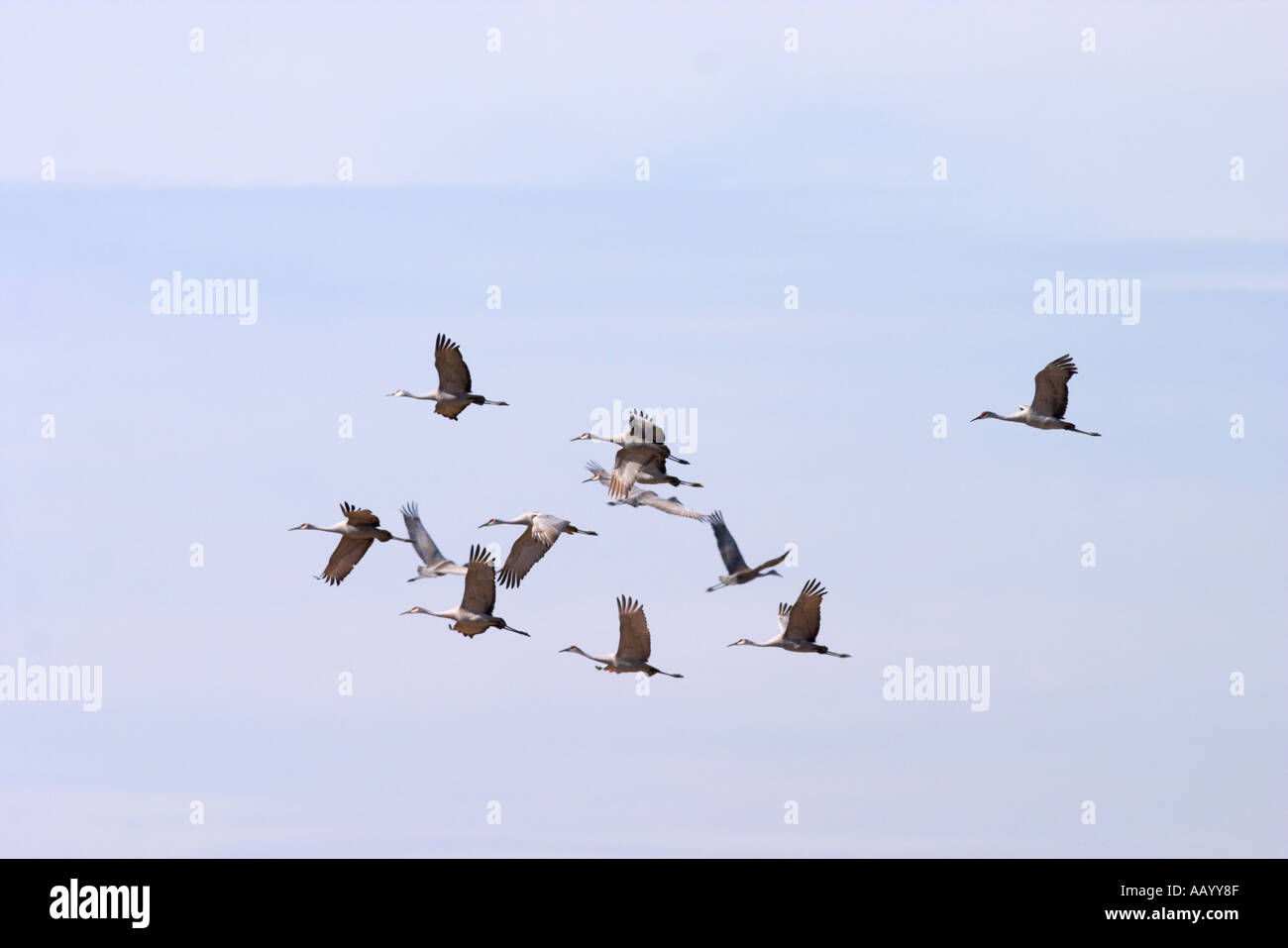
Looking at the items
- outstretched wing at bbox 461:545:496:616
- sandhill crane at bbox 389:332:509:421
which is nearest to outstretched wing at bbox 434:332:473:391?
sandhill crane at bbox 389:332:509:421

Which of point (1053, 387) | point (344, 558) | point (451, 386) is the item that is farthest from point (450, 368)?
point (1053, 387)

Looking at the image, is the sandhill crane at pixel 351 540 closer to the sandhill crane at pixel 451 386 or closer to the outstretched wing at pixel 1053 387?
the sandhill crane at pixel 451 386

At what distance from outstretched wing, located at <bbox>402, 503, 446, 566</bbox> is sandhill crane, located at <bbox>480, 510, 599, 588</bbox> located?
16.0 feet

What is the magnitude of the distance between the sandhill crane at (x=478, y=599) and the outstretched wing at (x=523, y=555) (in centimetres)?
53

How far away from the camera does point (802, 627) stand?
77438 millimetres

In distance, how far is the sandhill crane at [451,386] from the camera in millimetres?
76875

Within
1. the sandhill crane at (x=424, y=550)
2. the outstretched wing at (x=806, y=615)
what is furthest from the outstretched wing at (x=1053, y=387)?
the sandhill crane at (x=424, y=550)

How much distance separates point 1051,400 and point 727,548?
10287 mm

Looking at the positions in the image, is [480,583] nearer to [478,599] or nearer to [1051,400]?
[478,599]

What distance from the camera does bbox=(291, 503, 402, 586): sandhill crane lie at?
79.0m

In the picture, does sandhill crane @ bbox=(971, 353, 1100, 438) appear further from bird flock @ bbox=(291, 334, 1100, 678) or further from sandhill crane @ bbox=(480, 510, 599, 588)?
sandhill crane @ bbox=(480, 510, 599, 588)

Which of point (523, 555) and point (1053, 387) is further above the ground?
point (1053, 387)
